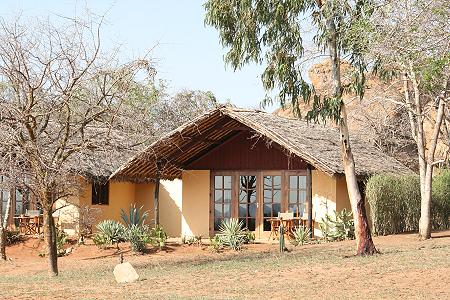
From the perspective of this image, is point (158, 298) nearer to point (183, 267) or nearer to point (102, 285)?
point (102, 285)

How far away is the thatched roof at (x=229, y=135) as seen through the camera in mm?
22000

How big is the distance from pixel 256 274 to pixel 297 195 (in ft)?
31.2

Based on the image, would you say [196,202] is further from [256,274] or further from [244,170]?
[256,274]

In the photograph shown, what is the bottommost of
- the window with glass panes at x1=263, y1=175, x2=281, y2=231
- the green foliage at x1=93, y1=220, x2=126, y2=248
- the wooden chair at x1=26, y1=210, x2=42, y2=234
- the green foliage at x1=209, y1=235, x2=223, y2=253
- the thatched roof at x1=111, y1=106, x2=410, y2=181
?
the green foliage at x1=209, y1=235, x2=223, y2=253

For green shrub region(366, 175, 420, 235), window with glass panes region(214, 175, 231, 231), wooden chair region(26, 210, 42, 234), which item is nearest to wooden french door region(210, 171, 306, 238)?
window with glass panes region(214, 175, 231, 231)

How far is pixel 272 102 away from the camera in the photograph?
17250 millimetres

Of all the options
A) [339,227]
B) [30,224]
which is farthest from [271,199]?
[30,224]

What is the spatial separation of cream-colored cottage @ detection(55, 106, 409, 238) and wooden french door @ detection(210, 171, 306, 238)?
0.03 m

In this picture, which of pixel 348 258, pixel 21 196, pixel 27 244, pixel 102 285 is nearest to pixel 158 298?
pixel 102 285

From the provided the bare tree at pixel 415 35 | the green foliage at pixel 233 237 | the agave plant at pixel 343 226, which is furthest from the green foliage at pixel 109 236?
the bare tree at pixel 415 35

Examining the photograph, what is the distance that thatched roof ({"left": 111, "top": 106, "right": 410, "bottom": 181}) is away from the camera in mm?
22000

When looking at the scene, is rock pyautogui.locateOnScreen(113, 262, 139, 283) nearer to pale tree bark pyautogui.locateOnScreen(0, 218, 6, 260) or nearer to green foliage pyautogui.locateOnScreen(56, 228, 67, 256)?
green foliage pyautogui.locateOnScreen(56, 228, 67, 256)

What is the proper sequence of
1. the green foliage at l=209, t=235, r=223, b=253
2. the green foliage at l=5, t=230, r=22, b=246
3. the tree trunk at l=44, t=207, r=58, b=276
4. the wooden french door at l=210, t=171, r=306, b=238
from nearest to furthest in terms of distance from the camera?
the tree trunk at l=44, t=207, r=58, b=276 → the green foliage at l=209, t=235, r=223, b=253 → the green foliage at l=5, t=230, r=22, b=246 → the wooden french door at l=210, t=171, r=306, b=238

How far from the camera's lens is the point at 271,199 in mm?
24625
